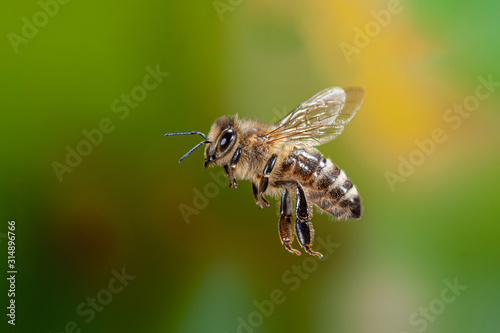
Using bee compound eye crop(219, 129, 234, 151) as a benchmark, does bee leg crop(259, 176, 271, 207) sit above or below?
below

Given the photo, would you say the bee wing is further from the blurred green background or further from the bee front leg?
the blurred green background

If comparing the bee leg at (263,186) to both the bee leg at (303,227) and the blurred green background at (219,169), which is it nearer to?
the bee leg at (303,227)

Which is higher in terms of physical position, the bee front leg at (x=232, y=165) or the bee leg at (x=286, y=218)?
the bee front leg at (x=232, y=165)

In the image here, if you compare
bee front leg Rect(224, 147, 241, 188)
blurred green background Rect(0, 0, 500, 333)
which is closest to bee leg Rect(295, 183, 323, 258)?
bee front leg Rect(224, 147, 241, 188)

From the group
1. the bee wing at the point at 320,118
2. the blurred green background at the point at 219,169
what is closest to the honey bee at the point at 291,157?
the bee wing at the point at 320,118

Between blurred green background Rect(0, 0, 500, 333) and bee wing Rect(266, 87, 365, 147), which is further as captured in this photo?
blurred green background Rect(0, 0, 500, 333)

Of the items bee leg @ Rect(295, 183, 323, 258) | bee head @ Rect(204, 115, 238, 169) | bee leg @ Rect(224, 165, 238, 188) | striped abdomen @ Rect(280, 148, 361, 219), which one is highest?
bee head @ Rect(204, 115, 238, 169)

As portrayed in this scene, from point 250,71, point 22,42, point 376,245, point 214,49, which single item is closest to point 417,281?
point 376,245
